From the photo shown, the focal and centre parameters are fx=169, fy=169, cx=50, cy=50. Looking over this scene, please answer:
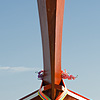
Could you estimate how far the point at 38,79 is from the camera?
372 centimetres

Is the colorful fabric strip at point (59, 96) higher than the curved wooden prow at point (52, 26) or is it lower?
lower

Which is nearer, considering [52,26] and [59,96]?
[52,26]

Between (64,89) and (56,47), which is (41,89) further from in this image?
(56,47)

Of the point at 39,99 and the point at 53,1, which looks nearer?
the point at 53,1

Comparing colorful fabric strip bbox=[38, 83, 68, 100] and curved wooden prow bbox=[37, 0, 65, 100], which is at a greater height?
curved wooden prow bbox=[37, 0, 65, 100]

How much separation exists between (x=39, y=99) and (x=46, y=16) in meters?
2.06

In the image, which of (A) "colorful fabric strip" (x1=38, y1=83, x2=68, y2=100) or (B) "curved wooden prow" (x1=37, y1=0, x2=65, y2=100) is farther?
(A) "colorful fabric strip" (x1=38, y1=83, x2=68, y2=100)

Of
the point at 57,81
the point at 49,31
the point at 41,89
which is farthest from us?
the point at 41,89

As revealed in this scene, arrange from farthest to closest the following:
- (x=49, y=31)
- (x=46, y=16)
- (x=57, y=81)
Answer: (x=57, y=81)
(x=49, y=31)
(x=46, y=16)

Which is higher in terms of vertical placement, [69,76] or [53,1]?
[53,1]

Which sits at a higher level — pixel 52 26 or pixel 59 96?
pixel 52 26

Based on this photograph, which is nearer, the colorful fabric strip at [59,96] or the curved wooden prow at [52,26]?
the curved wooden prow at [52,26]

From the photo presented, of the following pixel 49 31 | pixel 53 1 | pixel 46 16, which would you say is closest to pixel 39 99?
pixel 49 31

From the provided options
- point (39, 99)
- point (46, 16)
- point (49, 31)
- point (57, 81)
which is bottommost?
point (39, 99)
